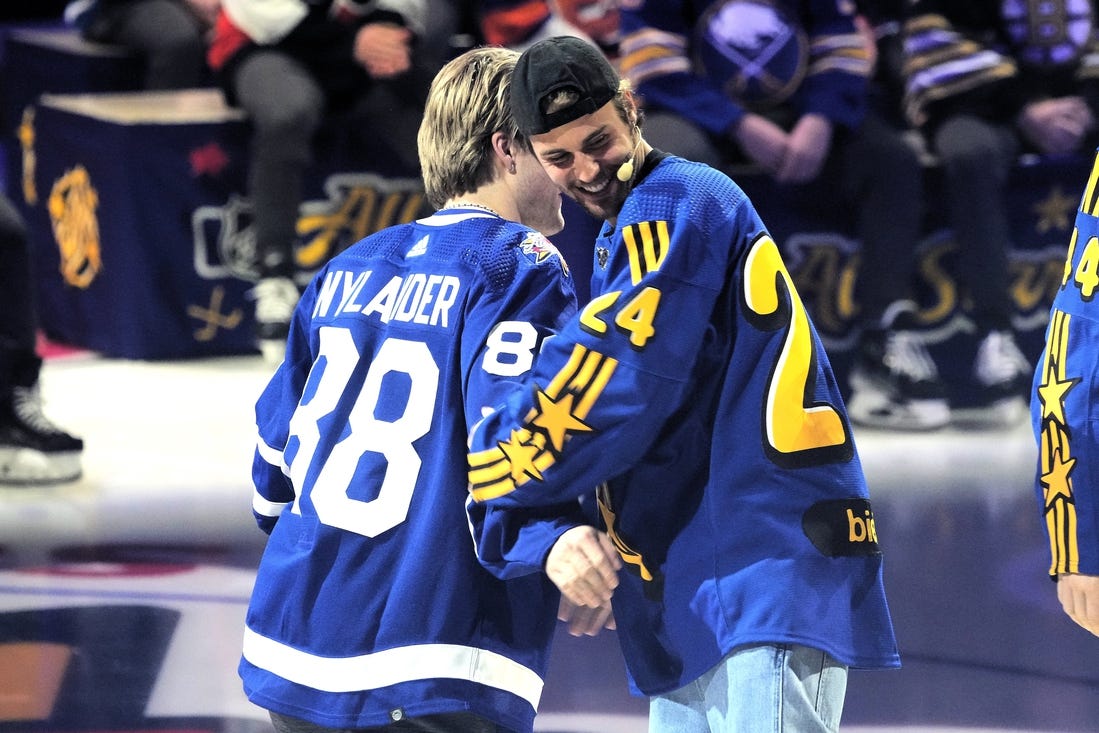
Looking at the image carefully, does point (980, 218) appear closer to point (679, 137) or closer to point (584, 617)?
point (679, 137)

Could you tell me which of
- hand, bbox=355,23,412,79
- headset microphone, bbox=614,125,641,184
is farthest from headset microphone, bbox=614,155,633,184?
hand, bbox=355,23,412,79

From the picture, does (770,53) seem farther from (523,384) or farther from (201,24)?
(523,384)

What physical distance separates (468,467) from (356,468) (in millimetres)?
138

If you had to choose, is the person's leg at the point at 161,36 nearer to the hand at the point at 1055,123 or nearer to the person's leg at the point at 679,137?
the person's leg at the point at 679,137

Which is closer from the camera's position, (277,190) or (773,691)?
(773,691)

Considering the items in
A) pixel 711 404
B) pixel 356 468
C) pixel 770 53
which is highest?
pixel 711 404

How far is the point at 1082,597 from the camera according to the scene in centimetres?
213

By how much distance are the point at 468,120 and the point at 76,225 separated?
14.4ft

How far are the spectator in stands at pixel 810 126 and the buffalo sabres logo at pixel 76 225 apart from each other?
2.08 m

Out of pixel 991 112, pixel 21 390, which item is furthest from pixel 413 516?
pixel 991 112

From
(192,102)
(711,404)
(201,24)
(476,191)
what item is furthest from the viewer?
(201,24)

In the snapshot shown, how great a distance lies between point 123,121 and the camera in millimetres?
5734

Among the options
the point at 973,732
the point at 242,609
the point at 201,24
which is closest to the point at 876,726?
the point at 973,732

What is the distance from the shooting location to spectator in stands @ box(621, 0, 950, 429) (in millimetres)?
5262
